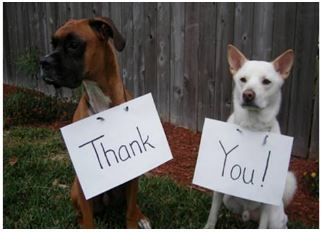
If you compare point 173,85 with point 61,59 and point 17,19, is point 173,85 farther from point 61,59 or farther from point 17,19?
point 17,19

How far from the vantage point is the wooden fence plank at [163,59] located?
4.79 m

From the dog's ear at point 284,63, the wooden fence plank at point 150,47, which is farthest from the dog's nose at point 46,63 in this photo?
the wooden fence plank at point 150,47

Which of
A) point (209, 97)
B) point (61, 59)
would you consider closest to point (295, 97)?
point (209, 97)

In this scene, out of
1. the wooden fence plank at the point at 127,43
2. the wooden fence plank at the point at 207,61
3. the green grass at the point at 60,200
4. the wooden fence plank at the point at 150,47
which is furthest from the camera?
the wooden fence plank at the point at 127,43

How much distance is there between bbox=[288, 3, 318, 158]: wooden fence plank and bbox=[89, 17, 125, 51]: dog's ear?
1891mm

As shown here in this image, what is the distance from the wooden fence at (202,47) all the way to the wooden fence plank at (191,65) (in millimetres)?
10

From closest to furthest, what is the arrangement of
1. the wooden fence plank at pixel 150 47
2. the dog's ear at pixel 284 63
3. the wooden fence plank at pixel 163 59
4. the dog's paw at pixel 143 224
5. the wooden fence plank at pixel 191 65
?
the dog's ear at pixel 284 63 < the dog's paw at pixel 143 224 < the wooden fence plank at pixel 191 65 < the wooden fence plank at pixel 163 59 < the wooden fence plank at pixel 150 47

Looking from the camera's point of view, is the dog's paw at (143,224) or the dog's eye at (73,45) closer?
the dog's eye at (73,45)

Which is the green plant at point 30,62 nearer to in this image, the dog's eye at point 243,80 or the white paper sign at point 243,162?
the white paper sign at point 243,162

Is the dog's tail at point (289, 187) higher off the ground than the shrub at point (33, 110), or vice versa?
the dog's tail at point (289, 187)

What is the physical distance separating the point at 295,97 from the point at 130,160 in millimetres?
1938

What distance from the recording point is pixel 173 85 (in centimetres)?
493

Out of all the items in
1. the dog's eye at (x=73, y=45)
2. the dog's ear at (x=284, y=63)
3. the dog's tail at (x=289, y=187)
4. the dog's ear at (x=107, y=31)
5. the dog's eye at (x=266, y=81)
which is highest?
the dog's ear at (x=107, y=31)

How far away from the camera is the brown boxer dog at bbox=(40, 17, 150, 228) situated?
232 centimetres
